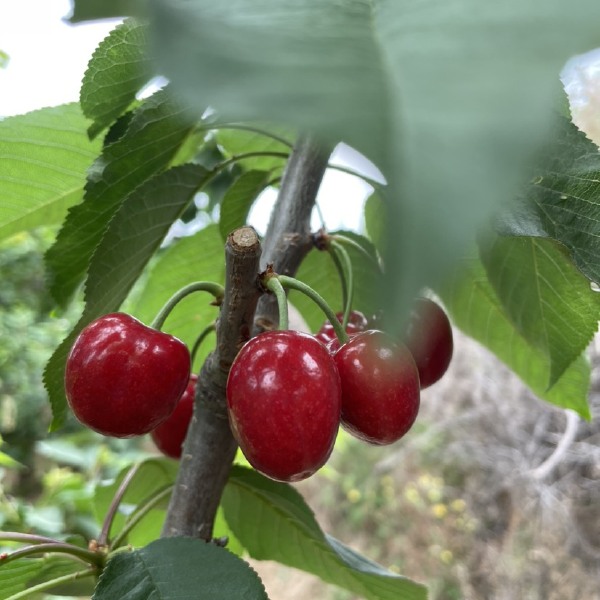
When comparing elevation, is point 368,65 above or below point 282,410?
above

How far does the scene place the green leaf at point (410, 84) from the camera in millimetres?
191

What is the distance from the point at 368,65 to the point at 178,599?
55cm

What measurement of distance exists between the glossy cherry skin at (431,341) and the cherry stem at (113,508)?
15.8 inches

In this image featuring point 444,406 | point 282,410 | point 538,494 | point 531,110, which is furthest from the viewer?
point 444,406

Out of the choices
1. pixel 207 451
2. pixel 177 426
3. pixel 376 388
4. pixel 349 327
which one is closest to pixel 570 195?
pixel 376 388

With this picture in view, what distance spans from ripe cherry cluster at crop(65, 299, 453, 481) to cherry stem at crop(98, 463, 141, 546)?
9.1 inches

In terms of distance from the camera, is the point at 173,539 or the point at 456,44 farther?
the point at 173,539

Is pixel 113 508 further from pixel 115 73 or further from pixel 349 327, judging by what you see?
pixel 115 73

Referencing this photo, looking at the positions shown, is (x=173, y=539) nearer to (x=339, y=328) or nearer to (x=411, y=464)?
(x=339, y=328)

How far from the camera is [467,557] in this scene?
4199 millimetres

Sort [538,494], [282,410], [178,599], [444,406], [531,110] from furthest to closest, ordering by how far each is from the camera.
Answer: [444,406] → [538,494] → [178,599] → [282,410] → [531,110]

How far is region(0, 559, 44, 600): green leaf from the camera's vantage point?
30.1 inches

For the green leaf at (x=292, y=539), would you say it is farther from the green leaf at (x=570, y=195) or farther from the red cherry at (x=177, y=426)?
the green leaf at (x=570, y=195)

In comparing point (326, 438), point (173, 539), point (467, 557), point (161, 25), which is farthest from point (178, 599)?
point (467, 557)
